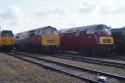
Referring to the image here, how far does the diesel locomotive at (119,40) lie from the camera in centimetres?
2351

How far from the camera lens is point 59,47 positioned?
90.8ft

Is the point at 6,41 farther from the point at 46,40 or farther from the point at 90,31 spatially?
the point at 90,31

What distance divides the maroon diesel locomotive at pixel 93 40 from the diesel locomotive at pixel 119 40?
3.78ft

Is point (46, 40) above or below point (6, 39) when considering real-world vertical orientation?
below

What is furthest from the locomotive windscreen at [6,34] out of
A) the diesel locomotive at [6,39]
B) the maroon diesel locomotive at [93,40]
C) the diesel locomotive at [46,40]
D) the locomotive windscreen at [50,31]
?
the maroon diesel locomotive at [93,40]

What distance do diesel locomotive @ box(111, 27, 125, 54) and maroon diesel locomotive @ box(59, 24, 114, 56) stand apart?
115 cm

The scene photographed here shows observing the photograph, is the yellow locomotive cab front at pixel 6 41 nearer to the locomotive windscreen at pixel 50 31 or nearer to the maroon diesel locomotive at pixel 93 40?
the locomotive windscreen at pixel 50 31

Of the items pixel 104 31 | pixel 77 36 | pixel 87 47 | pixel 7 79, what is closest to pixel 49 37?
pixel 77 36

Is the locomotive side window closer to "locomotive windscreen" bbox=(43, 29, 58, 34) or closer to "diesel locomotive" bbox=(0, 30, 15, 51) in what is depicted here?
"locomotive windscreen" bbox=(43, 29, 58, 34)

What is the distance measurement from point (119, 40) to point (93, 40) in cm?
308

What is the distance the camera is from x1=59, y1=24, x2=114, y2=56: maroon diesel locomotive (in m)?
22.2

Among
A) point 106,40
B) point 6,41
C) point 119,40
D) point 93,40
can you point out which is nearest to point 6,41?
point 6,41

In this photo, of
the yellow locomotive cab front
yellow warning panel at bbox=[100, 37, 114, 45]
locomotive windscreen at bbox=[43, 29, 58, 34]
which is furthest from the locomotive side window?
the yellow locomotive cab front

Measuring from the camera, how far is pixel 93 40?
2244 centimetres
